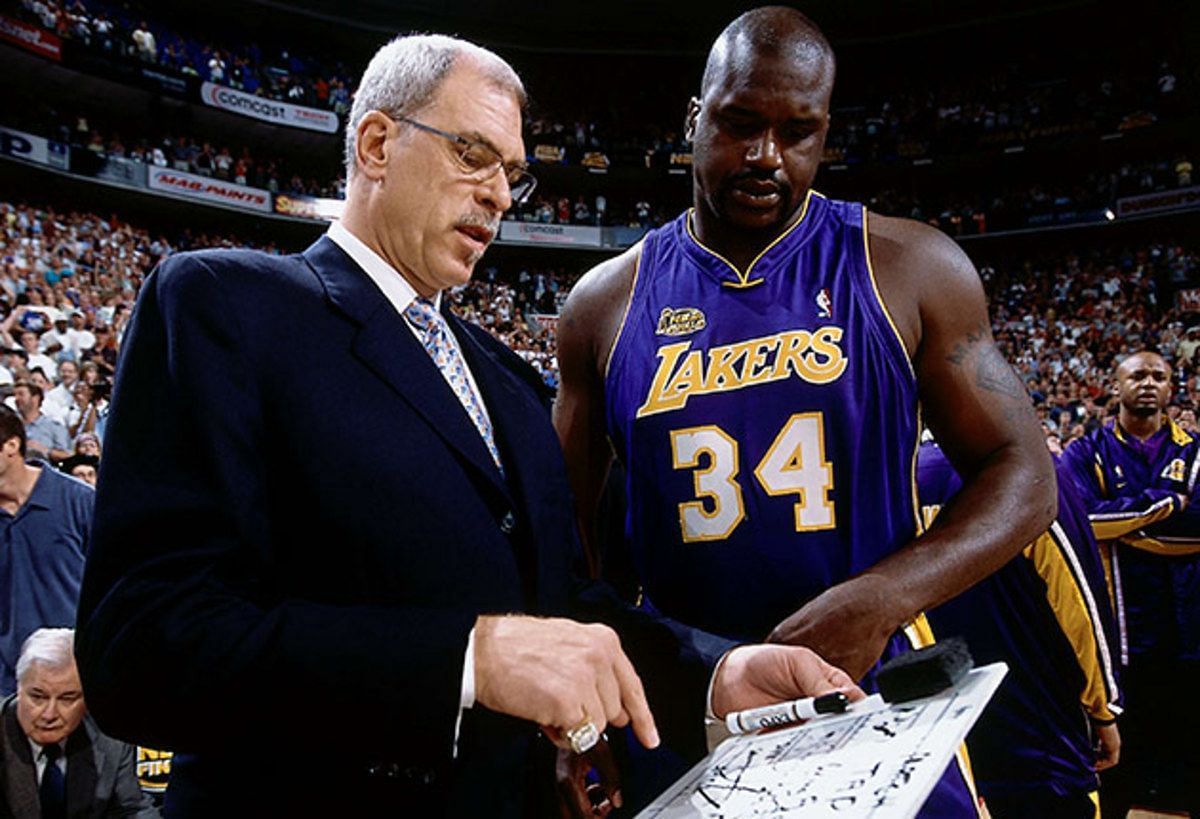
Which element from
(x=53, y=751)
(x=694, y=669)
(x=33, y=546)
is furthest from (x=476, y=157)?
(x=33, y=546)

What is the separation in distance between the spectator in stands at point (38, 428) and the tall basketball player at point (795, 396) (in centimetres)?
520

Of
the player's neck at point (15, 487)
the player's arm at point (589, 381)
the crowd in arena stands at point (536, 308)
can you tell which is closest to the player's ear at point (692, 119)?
the player's arm at point (589, 381)

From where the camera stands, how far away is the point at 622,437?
2.08 m

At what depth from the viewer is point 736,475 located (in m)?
1.90

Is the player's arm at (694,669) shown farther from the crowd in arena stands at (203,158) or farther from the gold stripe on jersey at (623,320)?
the crowd in arena stands at (203,158)

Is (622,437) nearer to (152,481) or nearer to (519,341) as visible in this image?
(152,481)

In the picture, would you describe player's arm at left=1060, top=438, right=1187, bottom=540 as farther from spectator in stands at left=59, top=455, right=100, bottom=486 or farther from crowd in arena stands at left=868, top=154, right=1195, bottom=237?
crowd in arena stands at left=868, top=154, right=1195, bottom=237

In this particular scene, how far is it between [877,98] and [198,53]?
16.5 metres

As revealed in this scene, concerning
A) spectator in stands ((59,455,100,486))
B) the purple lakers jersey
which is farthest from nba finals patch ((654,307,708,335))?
spectator in stands ((59,455,100,486))

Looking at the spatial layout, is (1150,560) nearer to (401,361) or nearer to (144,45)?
(401,361)

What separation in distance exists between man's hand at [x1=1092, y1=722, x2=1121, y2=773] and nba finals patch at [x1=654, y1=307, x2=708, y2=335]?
2008 millimetres

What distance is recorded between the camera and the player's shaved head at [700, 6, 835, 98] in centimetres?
196

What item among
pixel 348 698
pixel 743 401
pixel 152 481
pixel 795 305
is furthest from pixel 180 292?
pixel 795 305

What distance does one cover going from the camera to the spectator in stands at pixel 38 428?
6324 mm
